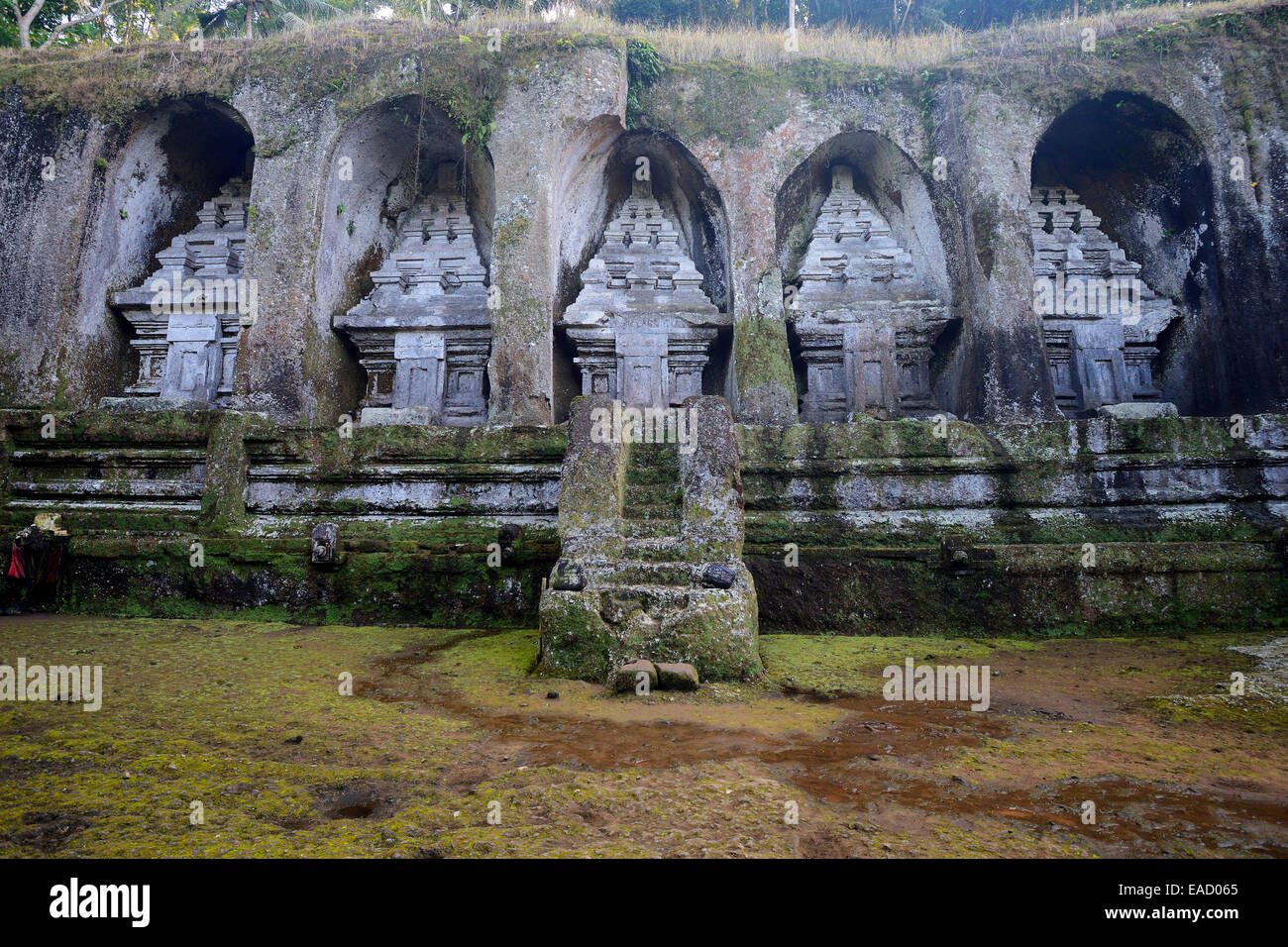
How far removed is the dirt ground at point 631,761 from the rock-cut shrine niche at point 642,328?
5.85m

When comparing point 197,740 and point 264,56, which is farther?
point 264,56

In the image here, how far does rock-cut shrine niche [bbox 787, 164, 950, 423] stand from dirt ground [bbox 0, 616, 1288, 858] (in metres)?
5.63

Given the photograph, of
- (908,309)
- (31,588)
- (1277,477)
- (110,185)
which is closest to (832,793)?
(1277,477)

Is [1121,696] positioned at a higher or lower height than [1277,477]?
lower

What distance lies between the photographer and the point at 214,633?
4.77m

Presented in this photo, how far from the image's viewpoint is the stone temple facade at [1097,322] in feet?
32.1

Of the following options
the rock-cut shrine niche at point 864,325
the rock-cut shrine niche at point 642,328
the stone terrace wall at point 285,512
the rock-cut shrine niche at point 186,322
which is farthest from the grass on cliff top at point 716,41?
the stone terrace wall at point 285,512

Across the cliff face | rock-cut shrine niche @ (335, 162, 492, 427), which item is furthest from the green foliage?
rock-cut shrine niche @ (335, 162, 492, 427)

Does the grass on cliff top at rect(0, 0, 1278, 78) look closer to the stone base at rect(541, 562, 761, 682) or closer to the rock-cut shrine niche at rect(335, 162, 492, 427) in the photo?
the rock-cut shrine niche at rect(335, 162, 492, 427)

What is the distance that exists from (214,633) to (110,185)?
8092 millimetres

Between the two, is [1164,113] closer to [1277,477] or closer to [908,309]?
[908,309]

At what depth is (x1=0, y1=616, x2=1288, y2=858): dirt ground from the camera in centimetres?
200

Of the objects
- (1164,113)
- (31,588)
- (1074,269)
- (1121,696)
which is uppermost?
(1164,113)

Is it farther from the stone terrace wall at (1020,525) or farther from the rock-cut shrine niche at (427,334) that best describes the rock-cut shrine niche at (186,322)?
the stone terrace wall at (1020,525)
